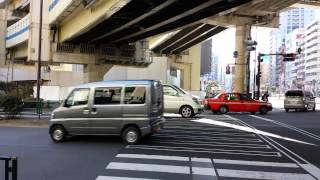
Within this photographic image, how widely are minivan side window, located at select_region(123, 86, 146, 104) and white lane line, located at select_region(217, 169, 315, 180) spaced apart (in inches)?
204

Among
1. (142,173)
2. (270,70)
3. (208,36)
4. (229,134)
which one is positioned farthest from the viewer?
(270,70)

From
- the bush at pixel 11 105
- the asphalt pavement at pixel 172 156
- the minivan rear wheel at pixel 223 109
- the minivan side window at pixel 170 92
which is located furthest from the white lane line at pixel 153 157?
the minivan rear wheel at pixel 223 109

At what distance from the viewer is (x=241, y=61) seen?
55.3 metres

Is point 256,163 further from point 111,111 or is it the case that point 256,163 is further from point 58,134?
point 58,134

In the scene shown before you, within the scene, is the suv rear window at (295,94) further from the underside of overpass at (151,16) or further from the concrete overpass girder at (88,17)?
the concrete overpass girder at (88,17)

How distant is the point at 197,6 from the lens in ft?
106

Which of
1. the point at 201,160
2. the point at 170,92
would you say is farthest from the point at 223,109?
the point at 201,160

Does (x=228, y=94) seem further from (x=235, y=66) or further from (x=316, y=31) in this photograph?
(x=316, y=31)

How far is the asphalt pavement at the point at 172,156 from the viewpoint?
10.7m

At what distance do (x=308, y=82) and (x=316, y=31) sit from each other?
17380mm

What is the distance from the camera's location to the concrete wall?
69.0 m

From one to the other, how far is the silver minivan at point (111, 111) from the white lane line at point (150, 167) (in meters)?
3.98

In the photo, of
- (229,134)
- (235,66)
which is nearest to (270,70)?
(235,66)

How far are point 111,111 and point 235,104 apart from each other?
20123 mm
